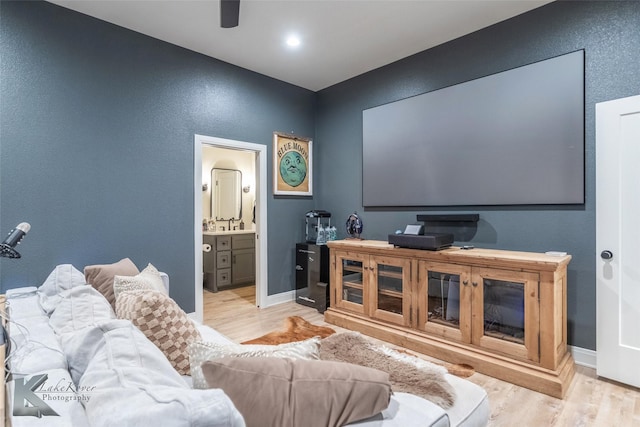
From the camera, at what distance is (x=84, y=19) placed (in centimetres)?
284

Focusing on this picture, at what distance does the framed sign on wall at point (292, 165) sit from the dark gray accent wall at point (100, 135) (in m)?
0.52

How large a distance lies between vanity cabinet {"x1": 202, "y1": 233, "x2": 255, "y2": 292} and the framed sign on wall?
134cm

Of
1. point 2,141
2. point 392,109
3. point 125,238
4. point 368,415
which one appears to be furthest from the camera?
point 392,109

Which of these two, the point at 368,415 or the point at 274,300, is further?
the point at 274,300

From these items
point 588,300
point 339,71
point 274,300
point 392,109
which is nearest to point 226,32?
point 339,71

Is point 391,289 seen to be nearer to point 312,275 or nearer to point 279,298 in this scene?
point 312,275

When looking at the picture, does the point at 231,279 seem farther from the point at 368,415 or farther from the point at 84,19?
the point at 368,415

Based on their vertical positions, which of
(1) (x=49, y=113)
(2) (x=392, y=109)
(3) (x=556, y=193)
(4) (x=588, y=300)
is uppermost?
(2) (x=392, y=109)

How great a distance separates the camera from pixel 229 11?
7.01ft

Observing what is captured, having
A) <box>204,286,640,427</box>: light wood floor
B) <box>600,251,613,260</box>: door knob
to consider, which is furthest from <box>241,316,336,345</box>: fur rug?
<box>600,251,613,260</box>: door knob

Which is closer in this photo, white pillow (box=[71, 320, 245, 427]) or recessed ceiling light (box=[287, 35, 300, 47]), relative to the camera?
white pillow (box=[71, 320, 245, 427])

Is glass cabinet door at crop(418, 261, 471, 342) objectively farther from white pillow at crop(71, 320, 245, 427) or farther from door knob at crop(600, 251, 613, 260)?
white pillow at crop(71, 320, 245, 427)

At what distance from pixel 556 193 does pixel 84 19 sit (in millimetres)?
4190

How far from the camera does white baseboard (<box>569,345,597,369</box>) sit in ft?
8.28
